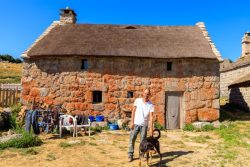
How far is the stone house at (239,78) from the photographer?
2197 cm

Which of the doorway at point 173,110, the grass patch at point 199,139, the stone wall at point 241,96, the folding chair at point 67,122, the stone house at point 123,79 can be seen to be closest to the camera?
the grass patch at point 199,139

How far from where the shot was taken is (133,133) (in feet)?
27.6

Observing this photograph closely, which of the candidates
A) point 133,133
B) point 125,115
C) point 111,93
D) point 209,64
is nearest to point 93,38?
point 111,93

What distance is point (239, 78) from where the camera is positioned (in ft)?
81.8

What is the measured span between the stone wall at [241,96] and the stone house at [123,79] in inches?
260

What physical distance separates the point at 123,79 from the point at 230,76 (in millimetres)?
15116

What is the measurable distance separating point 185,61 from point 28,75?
856cm

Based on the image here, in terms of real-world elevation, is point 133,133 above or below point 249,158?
above

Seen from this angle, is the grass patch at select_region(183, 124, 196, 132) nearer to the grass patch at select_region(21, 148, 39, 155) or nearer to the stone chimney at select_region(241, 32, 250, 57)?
the grass patch at select_region(21, 148, 39, 155)

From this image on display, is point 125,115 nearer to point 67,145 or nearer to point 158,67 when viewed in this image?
point 158,67

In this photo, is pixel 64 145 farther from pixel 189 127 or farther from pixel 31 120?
pixel 189 127

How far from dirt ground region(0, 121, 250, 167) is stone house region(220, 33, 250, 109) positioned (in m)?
10.7

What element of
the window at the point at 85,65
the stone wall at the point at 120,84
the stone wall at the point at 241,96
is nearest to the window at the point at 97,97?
the stone wall at the point at 120,84

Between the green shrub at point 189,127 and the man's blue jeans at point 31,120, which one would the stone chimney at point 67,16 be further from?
the green shrub at point 189,127
